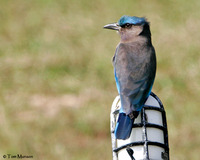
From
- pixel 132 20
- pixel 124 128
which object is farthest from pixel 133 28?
pixel 124 128

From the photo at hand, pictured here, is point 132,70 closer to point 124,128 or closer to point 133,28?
point 133,28

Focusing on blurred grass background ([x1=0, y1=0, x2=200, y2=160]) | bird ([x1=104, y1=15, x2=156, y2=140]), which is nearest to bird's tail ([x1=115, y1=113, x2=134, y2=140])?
bird ([x1=104, y1=15, x2=156, y2=140])

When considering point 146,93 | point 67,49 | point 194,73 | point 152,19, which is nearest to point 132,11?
point 152,19

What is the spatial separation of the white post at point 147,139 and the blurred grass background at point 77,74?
400cm

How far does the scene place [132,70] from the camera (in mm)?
5254

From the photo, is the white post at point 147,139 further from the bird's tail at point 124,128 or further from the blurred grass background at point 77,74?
the blurred grass background at point 77,74

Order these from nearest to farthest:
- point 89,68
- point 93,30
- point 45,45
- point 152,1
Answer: point 89,68
point 45,45
point 93,30
point 152,1

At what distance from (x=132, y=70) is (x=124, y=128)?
1.30 metres

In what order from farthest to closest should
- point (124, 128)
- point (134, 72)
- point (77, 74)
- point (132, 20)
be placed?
point (77, 74)
point (132, 20)
point (134, 72)
point (124, 128)

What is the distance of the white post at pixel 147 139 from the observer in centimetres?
405

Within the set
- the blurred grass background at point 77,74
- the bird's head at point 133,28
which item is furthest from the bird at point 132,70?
the blurred grass background at point 77,74

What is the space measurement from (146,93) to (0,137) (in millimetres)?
4609

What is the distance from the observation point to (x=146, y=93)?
475 cm

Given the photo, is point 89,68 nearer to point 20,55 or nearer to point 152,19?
point 20,55
